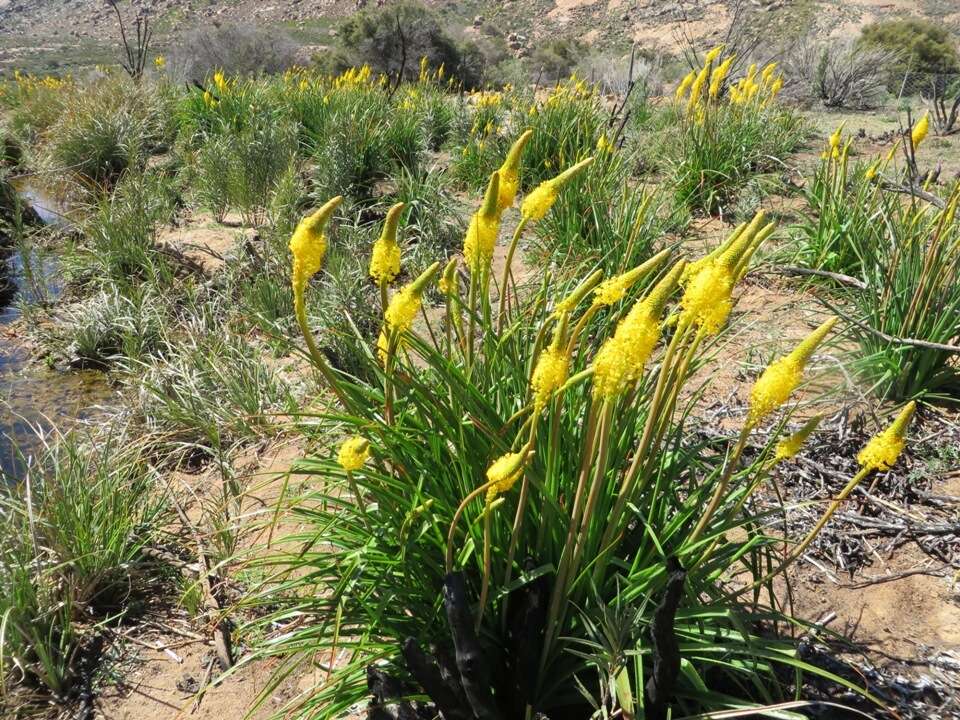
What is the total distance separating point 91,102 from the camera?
31.5 feet

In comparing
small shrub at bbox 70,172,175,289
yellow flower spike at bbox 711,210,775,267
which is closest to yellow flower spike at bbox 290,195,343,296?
yellow flower spike at bbox 711,210,775,267

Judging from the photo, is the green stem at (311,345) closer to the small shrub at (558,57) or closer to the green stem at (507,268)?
the green stem at (507,268)

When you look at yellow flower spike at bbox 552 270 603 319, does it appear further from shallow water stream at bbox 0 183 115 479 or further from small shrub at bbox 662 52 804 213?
small shrub at bbox 662 52 804 213

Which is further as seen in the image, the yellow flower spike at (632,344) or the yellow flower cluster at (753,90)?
the yellow flower cluster at (753,90)

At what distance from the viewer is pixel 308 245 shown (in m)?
1.30

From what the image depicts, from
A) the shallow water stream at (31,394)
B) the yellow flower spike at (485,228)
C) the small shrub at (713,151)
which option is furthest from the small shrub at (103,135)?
the yellow flower spike at (485,228)

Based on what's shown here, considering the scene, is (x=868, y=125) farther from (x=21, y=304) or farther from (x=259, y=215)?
(x=21, y=304)

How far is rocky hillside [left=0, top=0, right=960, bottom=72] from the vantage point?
2630cm

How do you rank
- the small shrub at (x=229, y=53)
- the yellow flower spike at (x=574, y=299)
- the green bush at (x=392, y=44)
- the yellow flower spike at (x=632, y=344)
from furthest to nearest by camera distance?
the green bush at (x=392, y=44) < the small shrub at (x=229, y=53) < the yellow flower spike at (x=574, y=299) < the yellow flower spike at (x=632, y=344)

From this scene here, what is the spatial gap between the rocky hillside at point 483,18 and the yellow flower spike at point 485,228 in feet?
74.0

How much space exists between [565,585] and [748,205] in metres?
5.09

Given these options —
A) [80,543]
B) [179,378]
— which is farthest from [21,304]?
[80,543]

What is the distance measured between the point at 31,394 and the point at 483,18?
40.6 m

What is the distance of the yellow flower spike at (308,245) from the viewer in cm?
127
